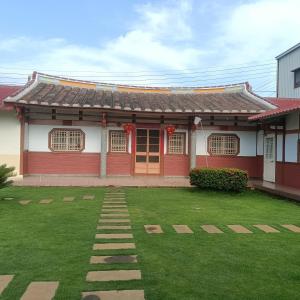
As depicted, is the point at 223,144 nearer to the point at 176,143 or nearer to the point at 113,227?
the point at 176,143

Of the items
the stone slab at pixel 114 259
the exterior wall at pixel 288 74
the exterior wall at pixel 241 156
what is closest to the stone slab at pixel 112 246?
the stone slab at pixel 114 259

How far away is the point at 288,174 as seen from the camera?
12094 mm

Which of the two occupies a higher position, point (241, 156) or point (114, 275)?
point (241, 156)

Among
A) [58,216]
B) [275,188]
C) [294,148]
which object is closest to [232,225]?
[58,216]

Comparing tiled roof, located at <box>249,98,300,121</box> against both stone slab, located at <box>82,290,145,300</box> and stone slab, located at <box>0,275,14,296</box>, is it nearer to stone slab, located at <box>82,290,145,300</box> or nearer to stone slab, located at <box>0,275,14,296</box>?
stone slab, located at <box>82,290,145,300</box>

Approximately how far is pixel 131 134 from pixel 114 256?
10.5 meters

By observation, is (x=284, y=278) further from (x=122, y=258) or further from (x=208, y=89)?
(x=208, y=89)

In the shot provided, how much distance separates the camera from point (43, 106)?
13422mm

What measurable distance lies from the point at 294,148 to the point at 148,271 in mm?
8896

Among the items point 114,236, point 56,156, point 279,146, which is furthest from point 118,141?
point 114,236

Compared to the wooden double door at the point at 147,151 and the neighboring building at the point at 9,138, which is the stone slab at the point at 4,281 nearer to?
the neighboring building at the point at 9,138

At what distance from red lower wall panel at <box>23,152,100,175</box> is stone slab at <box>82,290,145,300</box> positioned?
11.4m

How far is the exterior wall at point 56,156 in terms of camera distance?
14.4 meters

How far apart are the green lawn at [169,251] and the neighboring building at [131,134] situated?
18.7 ft
